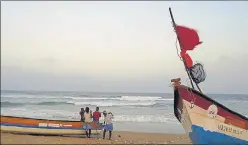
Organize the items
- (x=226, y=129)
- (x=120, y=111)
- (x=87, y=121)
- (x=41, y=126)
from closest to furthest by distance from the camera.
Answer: (x=226, y=129), (x=41, y=126), (x=87, y=121), (x=120, y=111)

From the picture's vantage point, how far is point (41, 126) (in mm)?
12766

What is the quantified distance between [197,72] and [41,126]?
6919 mm

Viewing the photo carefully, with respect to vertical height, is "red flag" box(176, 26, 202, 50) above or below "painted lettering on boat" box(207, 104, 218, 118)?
above

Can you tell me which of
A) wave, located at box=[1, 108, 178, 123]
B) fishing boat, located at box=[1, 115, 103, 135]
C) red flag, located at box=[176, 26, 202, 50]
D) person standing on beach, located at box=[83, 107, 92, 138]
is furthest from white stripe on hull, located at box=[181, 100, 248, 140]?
wave, located at box=[1, 108, 178, 123]

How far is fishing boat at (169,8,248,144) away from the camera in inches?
344

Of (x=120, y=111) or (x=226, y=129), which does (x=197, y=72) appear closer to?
(x=226, y=129)

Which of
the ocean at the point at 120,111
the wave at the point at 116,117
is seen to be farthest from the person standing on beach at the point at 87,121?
the wave at the point at 116,117

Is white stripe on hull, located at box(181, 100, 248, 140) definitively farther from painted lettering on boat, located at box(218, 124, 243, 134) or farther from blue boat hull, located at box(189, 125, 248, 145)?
blue boat hull, located at box(189, 125, 248, 145)

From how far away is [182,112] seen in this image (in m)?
9.33

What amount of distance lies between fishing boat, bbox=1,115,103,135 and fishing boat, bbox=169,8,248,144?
205 inches

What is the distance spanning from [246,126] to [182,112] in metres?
2.10

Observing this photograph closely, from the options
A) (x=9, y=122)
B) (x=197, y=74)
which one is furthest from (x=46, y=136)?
(x=197, y=74)

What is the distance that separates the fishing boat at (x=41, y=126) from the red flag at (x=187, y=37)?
6.25 metres

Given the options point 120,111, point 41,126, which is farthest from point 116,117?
point 41,126
